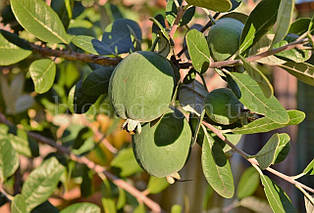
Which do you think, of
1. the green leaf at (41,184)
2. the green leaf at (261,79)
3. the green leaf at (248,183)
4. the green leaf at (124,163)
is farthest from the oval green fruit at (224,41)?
the green leaf at (248,183)

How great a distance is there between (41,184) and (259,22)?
704mm

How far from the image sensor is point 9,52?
2.78ft

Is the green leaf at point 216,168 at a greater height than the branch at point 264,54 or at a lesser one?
lesser

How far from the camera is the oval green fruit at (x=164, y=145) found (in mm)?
616

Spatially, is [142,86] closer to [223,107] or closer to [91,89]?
[223,107]

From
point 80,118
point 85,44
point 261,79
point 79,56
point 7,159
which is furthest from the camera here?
point 80,118

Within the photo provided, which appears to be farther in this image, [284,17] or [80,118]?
[80,118]

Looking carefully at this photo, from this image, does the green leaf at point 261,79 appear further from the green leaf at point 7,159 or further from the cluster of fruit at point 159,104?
the green leaf at point 7,159

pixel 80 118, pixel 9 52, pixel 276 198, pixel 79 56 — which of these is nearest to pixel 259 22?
pixel 276 198

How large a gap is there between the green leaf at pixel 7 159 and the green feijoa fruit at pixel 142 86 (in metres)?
0.49

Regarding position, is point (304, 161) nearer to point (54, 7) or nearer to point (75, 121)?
point (75, 121)

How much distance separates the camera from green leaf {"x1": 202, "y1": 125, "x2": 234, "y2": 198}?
22.9 inches

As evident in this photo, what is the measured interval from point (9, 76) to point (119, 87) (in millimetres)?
988

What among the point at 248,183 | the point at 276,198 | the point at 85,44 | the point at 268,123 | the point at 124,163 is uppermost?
the point at 85,44
